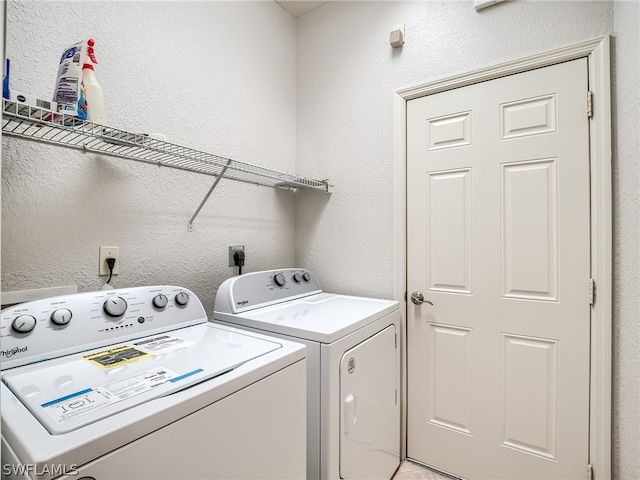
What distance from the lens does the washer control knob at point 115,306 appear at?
1184mm

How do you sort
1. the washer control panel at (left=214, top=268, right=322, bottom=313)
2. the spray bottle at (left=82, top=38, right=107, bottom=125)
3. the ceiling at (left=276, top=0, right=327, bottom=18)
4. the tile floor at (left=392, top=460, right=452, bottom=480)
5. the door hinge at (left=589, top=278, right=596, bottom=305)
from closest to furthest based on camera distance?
the spray bottle at (left=82, top=38, right=107, bottom=125) → the door hinge at (left=589, top=278, right=596, bottom=305) → the washer control panel at (left=214, top=268, right=322, bottom=313) → the tile floor at (left=392, top=460, right=452, bottom=480) → the ceiling at (left=276, top=0, right=327, bottom=18)

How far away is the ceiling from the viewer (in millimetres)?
2314

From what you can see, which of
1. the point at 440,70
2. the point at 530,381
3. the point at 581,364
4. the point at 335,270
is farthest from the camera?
the point at 335,270

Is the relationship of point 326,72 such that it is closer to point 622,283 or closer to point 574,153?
point 574,153

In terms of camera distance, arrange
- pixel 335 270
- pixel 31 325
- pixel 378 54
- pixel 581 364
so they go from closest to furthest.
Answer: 1. pixel 31 325
2. pixel 581 364
3. pixel 378 54
4. pixel 335 270

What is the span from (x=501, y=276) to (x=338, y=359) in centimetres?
99

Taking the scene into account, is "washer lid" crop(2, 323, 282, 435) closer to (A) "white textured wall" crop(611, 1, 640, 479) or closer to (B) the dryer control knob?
(B) the dryer control knob

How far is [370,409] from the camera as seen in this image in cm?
158

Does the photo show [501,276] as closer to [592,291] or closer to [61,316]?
[592,291]

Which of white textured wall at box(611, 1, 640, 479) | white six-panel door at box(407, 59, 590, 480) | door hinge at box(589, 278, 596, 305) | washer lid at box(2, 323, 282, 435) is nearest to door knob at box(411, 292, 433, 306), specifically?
white six-panel door at box(407, 59, 590, 480)

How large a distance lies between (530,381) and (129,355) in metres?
1.78

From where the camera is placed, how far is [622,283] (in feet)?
4.75

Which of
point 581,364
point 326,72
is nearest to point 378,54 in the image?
point 326,72

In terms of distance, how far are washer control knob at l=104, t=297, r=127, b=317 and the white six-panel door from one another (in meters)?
1.46
